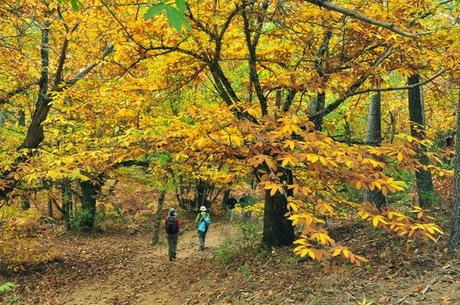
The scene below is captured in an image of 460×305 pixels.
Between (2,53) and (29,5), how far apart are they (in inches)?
57.4

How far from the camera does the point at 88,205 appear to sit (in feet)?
76.5

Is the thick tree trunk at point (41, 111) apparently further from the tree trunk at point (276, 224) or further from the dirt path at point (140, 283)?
the tree trunk at point (276, 224)

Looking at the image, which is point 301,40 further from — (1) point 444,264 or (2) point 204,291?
(2) point 204,291

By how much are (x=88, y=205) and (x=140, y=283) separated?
10.9 metres

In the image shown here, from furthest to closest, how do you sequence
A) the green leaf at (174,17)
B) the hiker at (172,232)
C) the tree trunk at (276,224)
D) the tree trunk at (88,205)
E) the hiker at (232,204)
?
the hiker at (232,204)
the tree trunk at (88,205)
the hiker at (172,232)
the tree trunk at (276,224)
the green leaf at (174,17)

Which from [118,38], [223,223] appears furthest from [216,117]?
[223,223]

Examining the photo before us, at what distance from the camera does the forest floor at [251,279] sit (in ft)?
24.9

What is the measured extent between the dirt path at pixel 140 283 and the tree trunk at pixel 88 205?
530cm

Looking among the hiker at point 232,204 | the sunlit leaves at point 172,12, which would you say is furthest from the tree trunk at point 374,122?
the sunlit leaves at point 172,12

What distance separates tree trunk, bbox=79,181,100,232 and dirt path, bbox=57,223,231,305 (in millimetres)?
5300

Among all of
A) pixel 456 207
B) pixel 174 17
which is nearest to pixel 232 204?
pixel 456 207

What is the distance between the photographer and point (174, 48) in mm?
8977

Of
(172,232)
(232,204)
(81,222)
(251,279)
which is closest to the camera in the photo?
(251,279)

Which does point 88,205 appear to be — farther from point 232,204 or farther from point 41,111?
point 41,111
